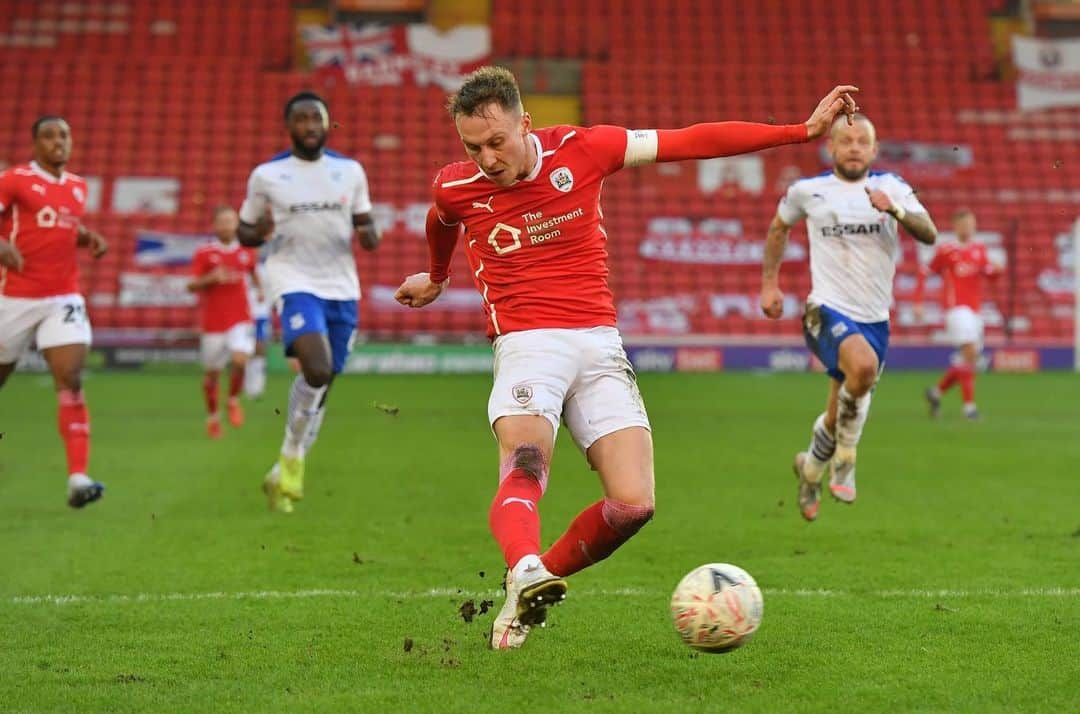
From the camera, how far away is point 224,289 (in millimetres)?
16719

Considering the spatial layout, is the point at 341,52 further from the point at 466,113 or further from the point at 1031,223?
the point at 466,113

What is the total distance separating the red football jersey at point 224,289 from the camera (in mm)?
16547

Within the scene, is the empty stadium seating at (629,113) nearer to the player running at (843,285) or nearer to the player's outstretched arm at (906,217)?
the player running at (843,285)

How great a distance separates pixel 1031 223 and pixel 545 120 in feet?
35.5

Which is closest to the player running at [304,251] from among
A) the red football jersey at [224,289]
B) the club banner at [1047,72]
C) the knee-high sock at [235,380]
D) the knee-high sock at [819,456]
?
the knee-high sock at [819,456]

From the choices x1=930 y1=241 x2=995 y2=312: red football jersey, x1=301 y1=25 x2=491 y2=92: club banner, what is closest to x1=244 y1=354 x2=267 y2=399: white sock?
x1=930 y1=241 x2=995 y2=312: red football jersey

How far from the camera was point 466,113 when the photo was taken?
199 inches

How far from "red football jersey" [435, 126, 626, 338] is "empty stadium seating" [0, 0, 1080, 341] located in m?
22.1

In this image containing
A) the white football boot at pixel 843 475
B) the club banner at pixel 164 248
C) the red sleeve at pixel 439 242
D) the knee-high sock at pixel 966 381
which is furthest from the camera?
the club banner at pixel 164 248

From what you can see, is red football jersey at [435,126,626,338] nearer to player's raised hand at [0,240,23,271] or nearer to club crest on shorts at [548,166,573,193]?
club crest on shorts at [548,166,573,193]

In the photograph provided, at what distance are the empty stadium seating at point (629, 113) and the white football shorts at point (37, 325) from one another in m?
17.9

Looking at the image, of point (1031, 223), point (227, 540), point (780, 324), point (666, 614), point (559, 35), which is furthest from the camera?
point (559, 35)

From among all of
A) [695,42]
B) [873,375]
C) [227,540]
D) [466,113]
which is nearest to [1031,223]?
[695,42]

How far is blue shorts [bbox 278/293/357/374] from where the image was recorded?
935cm
